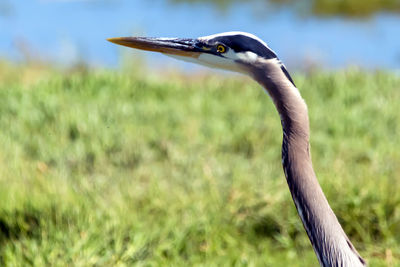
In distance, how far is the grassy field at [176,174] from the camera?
3.90 metres

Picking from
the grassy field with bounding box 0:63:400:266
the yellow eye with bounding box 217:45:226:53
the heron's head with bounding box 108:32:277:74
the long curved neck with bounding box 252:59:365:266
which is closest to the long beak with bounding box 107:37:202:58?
the heron's head with bounding box 108:32:277:74

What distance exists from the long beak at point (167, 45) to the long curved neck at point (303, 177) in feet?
1.48

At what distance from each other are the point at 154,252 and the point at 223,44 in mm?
1588

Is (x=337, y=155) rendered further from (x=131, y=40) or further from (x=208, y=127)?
(x=131, y=40)

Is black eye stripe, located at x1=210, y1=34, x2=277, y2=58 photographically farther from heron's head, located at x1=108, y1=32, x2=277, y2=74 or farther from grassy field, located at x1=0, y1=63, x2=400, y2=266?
grassy field, located at x1=0, y1=63, x2=400, y2=266

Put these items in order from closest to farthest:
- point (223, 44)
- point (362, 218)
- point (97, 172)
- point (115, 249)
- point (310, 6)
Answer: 1. point (223, 44)
2. point (115, 249)
3. point (362, 218)
4. point (97, 172)
5. point (310, 6)

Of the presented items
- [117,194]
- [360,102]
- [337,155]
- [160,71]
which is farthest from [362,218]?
[160,71]

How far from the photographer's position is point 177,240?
4023 mm

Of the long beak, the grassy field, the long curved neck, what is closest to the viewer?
the long curved neck

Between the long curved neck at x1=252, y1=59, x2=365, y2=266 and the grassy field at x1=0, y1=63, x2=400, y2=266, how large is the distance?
56.8 inches

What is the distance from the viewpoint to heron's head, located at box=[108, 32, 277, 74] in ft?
8.43

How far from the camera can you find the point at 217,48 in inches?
109

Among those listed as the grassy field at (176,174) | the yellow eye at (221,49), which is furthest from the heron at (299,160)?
the grassy field at (176,174)

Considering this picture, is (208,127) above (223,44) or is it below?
below
